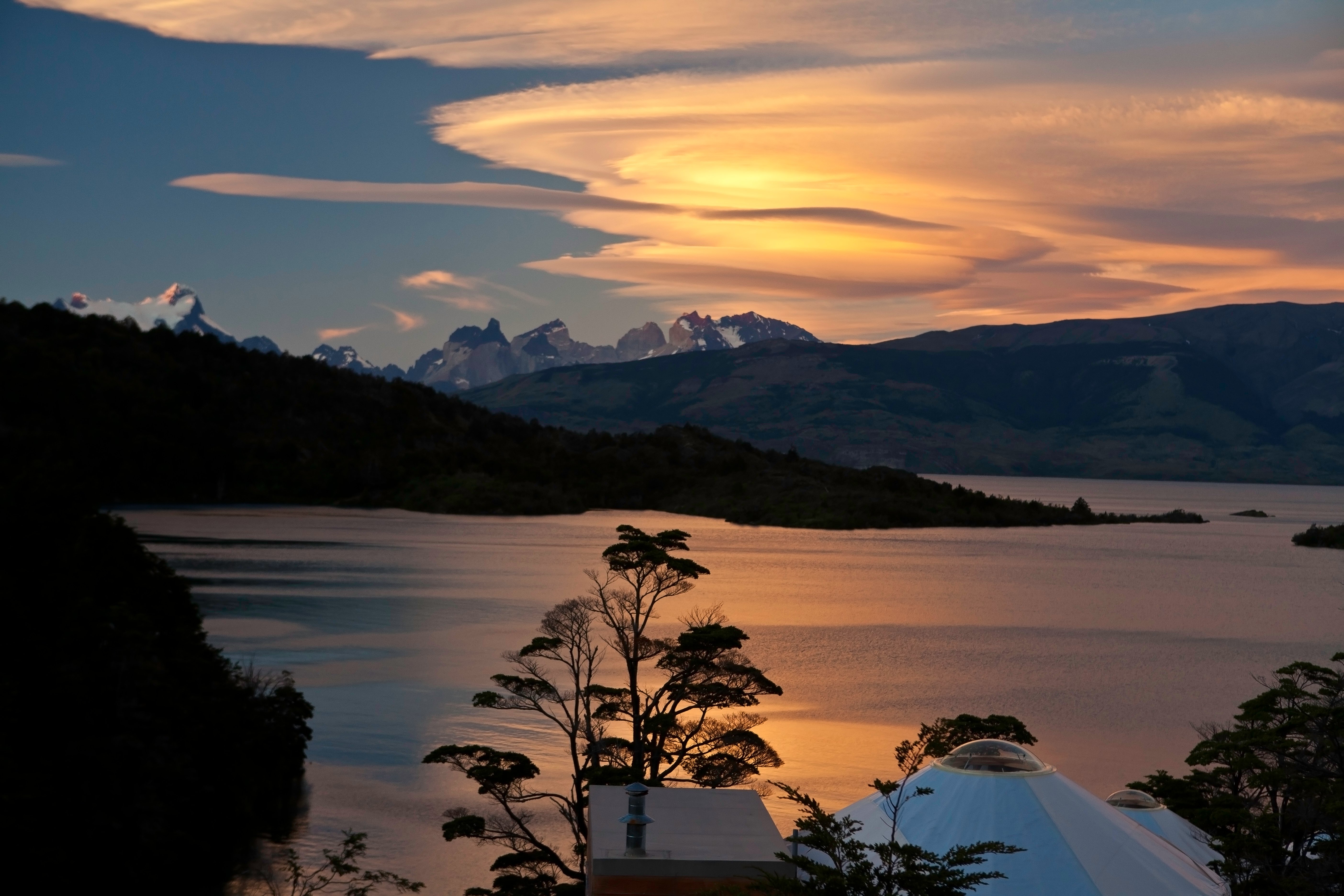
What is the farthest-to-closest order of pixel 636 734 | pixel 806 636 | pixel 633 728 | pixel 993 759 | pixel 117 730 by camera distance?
pixel 806 636 < pixel 633 728 < pixel 117 730 < pixel 636 734 < pixel 993 759

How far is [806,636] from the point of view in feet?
180

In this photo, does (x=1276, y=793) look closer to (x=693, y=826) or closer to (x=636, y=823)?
(x=693, y=826)

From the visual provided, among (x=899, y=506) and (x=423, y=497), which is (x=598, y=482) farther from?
(x=899, y=506)

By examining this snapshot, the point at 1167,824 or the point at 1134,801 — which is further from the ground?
the point at 1134,801

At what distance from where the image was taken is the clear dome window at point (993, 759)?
51.9ft

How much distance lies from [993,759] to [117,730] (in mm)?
15329

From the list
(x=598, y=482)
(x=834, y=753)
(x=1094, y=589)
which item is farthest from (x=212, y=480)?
(x=834, y=753)

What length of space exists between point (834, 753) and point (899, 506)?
4489 inches

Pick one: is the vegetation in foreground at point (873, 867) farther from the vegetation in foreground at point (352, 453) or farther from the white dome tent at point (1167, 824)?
the vegetation in foreground at point (352, 453)

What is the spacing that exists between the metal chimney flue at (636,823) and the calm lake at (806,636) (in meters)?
10.1

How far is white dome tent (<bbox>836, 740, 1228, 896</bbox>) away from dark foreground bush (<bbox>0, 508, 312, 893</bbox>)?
513 inches

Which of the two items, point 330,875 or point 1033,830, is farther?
point 330,875

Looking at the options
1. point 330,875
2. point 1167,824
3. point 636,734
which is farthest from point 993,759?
point 330,875

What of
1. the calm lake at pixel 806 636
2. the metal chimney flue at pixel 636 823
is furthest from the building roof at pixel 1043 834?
the calm lake at pixel 806 636
